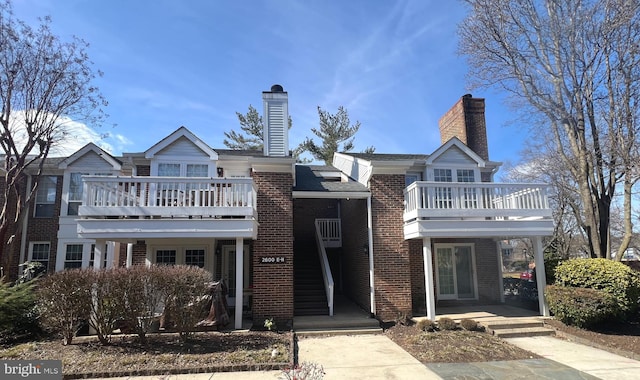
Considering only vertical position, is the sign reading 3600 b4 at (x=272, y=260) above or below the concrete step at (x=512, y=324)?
above

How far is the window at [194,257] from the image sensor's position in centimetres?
1197

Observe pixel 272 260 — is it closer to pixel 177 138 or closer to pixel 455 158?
pixel 177 138

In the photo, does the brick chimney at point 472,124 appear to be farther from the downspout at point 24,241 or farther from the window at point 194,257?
the downspout at point 24,241

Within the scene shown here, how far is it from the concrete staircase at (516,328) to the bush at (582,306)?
0.59m

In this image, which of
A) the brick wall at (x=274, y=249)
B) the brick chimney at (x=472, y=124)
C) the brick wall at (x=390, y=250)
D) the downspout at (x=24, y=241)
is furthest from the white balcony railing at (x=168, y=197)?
the brick chimney at (x=472, y=124)

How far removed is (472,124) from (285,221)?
31.1 feet

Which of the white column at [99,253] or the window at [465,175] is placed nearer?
the white column at [99,253]

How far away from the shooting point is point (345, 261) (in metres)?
14.7

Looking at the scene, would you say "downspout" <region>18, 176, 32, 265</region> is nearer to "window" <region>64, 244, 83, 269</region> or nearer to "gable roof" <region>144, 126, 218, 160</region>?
"window" <region>64, 244, 83, 269</region>

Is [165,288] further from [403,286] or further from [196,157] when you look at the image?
[403,286]

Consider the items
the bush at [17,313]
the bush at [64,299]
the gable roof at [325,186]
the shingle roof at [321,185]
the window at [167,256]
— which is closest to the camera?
the bush at [64,299]

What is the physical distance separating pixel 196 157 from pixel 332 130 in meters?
18.1

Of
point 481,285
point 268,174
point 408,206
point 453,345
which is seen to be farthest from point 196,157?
point 481,285

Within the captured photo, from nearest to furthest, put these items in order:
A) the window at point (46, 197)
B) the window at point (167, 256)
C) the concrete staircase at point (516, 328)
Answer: the concrete staircase at point (516, 328) < the window at point (167, 256) < the window at point (46, 197)
